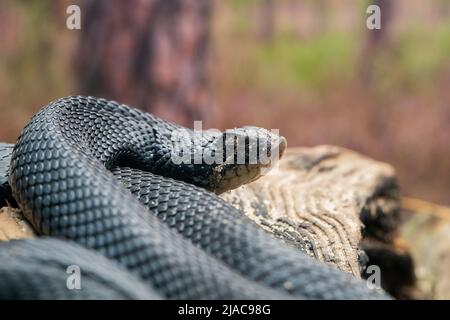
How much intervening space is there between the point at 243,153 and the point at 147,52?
385 cm

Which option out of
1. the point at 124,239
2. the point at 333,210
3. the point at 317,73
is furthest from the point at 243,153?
the point at 317,73

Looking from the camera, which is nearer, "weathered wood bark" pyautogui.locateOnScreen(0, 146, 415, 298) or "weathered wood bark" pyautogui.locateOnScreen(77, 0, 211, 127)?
"weathered wood bark" pyautogui.locateOnScreen(0, 146, 415, 298)

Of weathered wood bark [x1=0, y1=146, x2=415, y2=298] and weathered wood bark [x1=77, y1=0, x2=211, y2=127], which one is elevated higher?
weathered wood bark [x1=77, y1=0, x2=211, y2=127]

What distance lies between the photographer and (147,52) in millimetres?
6789

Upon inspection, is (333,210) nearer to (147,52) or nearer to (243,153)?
(243,153)

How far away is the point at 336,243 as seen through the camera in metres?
3.43

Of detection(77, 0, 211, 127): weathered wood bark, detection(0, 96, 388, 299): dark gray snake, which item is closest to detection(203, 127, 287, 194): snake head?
detection(0, 96, 388, 299): dark gray snake

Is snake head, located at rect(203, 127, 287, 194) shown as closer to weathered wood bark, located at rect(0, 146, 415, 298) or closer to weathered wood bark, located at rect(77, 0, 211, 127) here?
weathered wood bark, located at rect(0, 146, 415, 298)

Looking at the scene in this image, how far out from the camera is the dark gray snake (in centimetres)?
203

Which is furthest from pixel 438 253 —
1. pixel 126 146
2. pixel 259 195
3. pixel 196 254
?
pixel 196 254

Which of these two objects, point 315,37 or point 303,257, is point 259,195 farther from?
point 315,37

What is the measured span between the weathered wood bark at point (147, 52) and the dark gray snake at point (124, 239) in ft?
11.9

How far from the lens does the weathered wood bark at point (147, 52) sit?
261 inches

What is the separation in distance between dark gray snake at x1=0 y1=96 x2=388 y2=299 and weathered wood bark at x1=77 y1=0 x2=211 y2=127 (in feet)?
11.9
